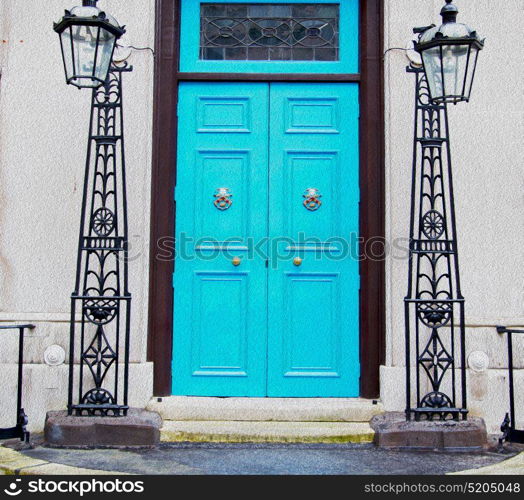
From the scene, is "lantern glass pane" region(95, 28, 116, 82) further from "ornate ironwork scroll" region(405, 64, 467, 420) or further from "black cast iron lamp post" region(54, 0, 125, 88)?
"ornate ironwork scroll" region(405, 64, 467, 420)

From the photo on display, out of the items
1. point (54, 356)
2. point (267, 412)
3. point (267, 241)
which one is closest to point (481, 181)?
point (267, 241)

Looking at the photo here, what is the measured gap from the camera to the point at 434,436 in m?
4.68

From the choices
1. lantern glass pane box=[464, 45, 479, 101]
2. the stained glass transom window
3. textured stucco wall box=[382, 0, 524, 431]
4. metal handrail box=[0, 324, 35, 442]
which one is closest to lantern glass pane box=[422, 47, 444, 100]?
lantern glass pane box=[464, 45, 479, 101]

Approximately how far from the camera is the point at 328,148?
5.59m

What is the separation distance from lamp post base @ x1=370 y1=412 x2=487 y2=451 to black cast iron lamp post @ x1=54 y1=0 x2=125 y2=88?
10.4 ft

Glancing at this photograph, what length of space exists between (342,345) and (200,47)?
275cm

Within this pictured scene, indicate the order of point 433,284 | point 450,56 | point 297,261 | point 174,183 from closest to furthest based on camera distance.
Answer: point 450,56
point 433,284
point 297,261
point 174,183

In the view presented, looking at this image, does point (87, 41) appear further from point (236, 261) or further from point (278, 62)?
point (236, 261)

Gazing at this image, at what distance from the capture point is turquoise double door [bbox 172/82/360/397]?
A: 215 inches

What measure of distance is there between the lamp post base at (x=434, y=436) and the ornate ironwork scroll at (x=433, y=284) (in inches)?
4.4

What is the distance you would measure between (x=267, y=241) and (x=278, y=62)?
4.95ft

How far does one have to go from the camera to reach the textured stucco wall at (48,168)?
5.32 m
